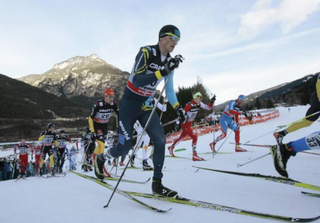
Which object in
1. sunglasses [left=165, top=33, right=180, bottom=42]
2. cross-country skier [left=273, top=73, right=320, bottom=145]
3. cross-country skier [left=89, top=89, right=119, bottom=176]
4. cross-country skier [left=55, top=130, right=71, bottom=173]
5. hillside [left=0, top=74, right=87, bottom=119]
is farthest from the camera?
hillside [left=0, top=74, right=87, bottom=119]

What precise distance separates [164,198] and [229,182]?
147 centimetres

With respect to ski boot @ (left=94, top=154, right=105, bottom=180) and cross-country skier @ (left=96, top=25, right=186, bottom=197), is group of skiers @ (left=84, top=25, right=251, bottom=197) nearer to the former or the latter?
cross-country skier @ (left=96, top=25, right=186, bottom=197)

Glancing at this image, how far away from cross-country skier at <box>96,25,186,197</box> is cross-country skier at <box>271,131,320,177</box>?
1.41 metres

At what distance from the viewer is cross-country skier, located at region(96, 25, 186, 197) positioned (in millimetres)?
2873

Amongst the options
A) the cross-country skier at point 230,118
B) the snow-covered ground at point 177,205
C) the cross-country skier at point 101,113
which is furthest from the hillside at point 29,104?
the snow-covered ground at point 177,205

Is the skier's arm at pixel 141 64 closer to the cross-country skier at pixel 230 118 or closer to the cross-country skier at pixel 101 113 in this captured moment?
the cross-country skier at pixel 101 113

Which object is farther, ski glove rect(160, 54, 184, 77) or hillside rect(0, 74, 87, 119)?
hillside rect(0, 74, 87, 119)

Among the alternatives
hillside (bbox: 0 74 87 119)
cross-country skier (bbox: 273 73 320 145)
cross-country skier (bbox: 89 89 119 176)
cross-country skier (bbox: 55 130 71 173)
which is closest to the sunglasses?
cross-country skier (bbox: 273 73 320 145)

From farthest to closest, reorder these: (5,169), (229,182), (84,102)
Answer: (84,102), (5,169), (229,182)

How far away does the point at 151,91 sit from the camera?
3312mm

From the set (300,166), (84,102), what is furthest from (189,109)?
(84,102)

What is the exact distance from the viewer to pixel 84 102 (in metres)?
184

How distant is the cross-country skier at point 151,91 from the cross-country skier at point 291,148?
55.6 inches

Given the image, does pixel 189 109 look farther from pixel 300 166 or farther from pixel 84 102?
pixel 84 102
